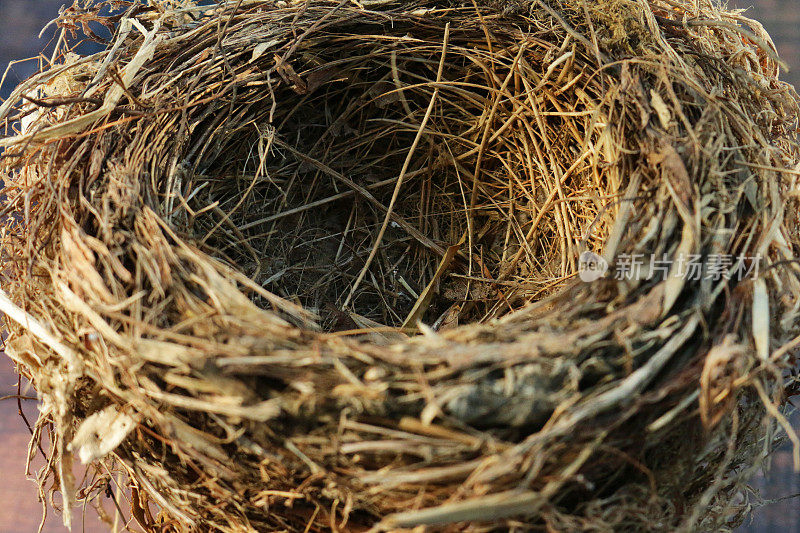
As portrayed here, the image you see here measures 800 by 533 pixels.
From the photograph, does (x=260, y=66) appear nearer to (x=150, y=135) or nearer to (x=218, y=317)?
(x=150, y=135)

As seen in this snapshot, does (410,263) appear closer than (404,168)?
No

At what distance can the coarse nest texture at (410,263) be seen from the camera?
0.63 m

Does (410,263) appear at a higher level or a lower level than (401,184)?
Result: lower

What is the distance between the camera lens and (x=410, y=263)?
1.18 metres

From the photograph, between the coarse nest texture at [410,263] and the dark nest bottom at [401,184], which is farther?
the dark nest bottom at [401,184]

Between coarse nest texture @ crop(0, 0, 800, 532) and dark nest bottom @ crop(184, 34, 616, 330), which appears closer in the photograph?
→ coarse nest texture @ crop(0, 0, 800, 532)

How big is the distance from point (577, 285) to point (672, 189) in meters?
0.14

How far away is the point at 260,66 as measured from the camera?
1.02m

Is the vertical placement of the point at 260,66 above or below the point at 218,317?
above

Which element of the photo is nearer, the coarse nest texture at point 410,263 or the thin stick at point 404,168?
the coarse nest texture at point 410,263

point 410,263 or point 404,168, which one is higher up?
point 404,168

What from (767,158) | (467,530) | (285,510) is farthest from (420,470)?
(767,158)

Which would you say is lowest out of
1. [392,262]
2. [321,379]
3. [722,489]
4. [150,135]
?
[722,489]

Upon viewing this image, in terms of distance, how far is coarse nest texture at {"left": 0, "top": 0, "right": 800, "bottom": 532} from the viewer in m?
0.63
